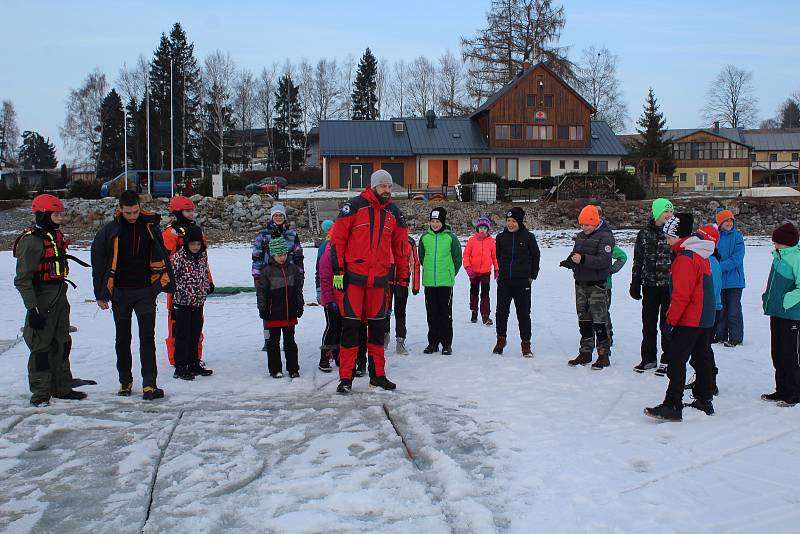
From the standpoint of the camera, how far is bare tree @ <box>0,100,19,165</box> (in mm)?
83438

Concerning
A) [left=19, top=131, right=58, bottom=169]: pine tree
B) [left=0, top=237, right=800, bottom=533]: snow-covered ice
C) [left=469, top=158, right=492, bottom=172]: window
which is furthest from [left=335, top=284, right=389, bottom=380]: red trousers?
[left=19, top=131, right=58, bottom=169]: pine tree

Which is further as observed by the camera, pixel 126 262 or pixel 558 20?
pixel 558 20

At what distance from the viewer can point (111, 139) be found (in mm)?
66500

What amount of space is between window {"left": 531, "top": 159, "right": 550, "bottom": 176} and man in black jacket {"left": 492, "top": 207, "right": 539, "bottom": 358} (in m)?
40.9

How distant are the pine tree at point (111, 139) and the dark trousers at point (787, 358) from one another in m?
65.9

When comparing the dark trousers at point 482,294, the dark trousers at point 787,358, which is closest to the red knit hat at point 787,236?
the dark trousers at point 787,358

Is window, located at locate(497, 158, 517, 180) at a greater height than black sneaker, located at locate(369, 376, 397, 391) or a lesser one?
greater

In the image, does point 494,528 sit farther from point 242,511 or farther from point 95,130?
point 95,130

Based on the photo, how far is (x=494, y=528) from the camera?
386cm

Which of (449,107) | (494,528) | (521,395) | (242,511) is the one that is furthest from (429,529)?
(449,107)

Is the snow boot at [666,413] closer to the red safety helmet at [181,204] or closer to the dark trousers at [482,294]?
the red safety helmet at [181,204]

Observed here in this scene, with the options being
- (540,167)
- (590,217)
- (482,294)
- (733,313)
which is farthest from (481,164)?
(590,217)

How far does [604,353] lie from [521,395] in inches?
63.4

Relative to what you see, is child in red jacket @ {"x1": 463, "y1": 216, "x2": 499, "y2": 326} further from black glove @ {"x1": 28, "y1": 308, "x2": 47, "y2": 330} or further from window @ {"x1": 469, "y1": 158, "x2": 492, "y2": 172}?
window @ {"x1": 469, "y1": 158, "x2": 492, "y2": 172}
